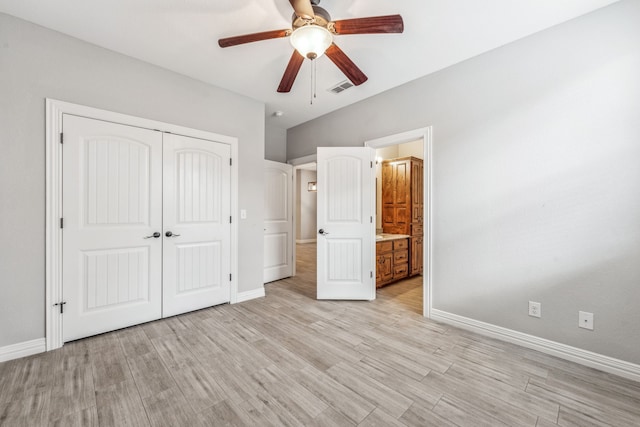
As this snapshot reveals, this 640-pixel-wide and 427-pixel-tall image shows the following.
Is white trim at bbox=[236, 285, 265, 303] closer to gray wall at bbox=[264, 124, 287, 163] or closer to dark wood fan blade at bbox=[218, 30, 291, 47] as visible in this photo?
gray wall at bbox=[264, 124, 287, 163]

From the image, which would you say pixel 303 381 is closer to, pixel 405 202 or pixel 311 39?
pixel 311 39

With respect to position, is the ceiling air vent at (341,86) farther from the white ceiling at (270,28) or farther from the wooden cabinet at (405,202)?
the wooden cabinet at (405,202)

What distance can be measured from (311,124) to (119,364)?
12.8 feet

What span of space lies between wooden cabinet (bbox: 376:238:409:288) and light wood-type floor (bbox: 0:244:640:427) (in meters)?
1.32

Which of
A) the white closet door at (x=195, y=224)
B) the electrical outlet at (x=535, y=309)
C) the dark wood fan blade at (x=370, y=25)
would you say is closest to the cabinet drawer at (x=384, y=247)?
the electrical outlet at (x=535, y=309)

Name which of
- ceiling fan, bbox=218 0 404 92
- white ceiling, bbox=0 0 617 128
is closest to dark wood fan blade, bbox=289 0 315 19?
ceiling fan, bbox=218 0 404 92

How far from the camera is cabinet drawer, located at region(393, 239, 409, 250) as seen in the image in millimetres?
4257

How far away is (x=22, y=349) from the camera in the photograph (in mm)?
2090

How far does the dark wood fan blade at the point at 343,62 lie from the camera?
1.87 m

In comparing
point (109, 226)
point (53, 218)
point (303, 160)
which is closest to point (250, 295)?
point (109, 226)

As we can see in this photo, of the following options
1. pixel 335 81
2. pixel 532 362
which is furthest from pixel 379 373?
pixel 335 81

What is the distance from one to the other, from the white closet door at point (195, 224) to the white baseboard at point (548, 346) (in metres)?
2.67

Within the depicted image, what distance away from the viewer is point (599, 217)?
2004 millimetres

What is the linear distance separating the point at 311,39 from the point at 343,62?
1.36ft
